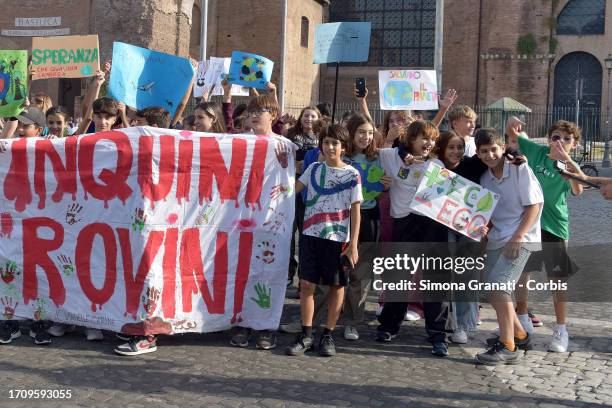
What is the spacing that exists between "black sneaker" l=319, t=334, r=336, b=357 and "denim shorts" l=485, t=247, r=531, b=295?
3.95ft

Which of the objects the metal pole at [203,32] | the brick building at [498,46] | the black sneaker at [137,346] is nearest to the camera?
the black sneaker at [137,346]

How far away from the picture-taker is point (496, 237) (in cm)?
567

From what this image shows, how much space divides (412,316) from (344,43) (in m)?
4.68

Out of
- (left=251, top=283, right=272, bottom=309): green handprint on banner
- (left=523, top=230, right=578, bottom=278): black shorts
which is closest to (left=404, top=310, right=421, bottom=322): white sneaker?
(left=523, top=230, right=578, bottom=278): black shorts

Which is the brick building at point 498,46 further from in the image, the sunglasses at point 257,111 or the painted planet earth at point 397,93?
the sunglasses at point 257,111

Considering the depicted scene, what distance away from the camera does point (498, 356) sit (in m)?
5.55

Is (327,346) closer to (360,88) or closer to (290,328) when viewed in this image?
(290,328)

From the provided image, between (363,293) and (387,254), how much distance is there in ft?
1.41

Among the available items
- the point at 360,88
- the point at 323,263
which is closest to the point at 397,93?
the point at 360,88

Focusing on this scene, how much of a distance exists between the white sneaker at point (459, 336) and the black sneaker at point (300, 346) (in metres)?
1.15

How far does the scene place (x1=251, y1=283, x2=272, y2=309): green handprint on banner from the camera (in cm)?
602

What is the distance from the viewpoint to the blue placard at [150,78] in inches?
308

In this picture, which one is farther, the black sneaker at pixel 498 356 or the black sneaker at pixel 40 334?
the black sneaker at pixel 40 334

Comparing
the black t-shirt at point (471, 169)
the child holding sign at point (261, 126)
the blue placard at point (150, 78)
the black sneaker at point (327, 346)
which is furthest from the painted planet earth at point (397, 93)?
the black sneaker at point (327, 346)
